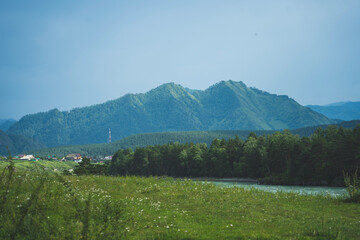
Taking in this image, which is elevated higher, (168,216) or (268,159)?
(168,216)

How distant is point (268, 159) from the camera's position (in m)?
102

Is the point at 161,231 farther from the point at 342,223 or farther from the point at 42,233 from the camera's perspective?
the point at 342,223

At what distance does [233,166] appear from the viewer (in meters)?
118

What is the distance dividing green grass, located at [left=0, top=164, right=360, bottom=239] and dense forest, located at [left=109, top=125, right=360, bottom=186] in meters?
64.5

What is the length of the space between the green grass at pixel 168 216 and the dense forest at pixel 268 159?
212 ft

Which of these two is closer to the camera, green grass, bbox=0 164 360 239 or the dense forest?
green grass, bbox=0 164 360 239

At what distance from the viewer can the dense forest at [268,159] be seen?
81500mm

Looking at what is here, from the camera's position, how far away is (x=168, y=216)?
49.9 feet

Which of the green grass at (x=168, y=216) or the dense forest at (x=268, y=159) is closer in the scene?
the green grass at (x=168, y=216)

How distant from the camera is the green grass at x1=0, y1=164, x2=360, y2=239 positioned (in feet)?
34.4

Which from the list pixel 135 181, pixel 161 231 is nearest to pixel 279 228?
pixel 161 231

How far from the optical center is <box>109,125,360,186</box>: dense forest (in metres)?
81.5

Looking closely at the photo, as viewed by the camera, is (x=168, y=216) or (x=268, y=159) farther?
(x=268, y=159)

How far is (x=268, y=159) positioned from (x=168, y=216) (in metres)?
92.0
